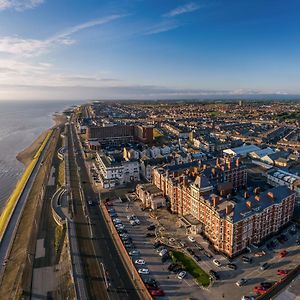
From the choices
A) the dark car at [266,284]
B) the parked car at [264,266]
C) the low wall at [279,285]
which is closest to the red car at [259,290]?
the dark car at [266,284]

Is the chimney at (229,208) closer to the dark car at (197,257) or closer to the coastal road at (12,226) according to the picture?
the dark car at (197,257)

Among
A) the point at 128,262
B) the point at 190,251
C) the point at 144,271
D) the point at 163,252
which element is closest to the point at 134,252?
the point at 128,262

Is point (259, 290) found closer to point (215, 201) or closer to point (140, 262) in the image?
point (215, 201)

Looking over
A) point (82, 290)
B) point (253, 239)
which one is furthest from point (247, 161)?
point (82, 290)

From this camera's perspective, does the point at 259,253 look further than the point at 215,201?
No

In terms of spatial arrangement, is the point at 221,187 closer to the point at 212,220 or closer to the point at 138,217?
the point at 212,220

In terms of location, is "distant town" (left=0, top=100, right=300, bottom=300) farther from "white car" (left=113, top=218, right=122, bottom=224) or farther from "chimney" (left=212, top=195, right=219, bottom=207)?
"chimney" (left=212, top=195, right=219, bottom=207)
